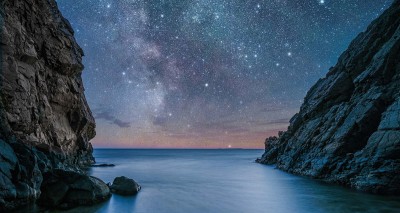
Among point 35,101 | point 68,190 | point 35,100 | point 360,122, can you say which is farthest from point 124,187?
point 360,122

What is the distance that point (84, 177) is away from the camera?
50.9 ft

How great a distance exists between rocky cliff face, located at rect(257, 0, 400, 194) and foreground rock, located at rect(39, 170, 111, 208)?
18637 mm

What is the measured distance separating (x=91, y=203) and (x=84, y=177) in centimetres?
162

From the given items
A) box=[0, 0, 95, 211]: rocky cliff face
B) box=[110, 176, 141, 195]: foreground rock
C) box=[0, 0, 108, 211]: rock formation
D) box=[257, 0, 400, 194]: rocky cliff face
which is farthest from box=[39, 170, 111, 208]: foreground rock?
box=[257, 0, 400, 194]: rocky cliff face

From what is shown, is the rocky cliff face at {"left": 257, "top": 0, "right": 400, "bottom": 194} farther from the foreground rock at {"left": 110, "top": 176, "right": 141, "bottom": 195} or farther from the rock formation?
the rock formation

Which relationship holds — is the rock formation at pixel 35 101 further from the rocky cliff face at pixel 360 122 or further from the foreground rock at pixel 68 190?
the rocky cliff face at pixel 360 122

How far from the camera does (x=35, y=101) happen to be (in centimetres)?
2402

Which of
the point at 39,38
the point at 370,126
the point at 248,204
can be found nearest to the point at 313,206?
the point at 248,204

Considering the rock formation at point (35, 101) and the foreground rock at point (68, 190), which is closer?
the rock formation at point (35, 101)

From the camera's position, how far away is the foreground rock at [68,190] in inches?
546

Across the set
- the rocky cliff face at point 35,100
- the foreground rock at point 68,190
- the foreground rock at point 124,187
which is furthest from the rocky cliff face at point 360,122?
the rocky cliff face at point 35,100

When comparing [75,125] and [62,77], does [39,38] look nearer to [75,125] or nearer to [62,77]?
[62,77]

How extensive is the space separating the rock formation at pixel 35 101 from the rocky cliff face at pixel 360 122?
65.6 ft

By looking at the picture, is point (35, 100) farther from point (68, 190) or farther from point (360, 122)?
point (360, 122)
